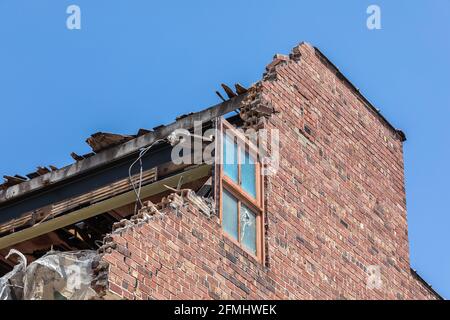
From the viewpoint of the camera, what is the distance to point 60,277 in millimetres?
13594

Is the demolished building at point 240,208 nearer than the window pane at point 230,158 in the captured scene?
Yes

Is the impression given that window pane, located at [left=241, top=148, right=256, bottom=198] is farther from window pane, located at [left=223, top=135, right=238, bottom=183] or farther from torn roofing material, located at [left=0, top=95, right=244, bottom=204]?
torn roofing material, located at [left=0, top=95, right=244, bottom=204]

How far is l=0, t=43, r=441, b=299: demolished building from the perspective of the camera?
14.1 m

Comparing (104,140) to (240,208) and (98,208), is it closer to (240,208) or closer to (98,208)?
(98,208)

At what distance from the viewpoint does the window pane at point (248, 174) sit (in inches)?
655

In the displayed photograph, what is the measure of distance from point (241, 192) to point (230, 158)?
53 cm

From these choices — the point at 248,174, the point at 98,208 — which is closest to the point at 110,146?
the point at 98,208

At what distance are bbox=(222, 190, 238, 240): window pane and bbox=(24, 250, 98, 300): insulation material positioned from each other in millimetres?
2579

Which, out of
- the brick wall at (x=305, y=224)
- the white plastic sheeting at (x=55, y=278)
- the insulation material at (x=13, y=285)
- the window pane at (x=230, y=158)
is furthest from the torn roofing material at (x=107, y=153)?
the insulation material at (x=13, y=285)

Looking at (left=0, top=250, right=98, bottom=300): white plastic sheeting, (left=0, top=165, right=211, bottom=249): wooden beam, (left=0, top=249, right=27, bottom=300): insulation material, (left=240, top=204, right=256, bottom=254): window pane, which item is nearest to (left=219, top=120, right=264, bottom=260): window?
(left=240, top=204, right=256, bottom=254): window pane

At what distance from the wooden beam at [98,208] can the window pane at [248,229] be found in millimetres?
785

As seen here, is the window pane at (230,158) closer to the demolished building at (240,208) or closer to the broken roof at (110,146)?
the demolished building at (240,208)
